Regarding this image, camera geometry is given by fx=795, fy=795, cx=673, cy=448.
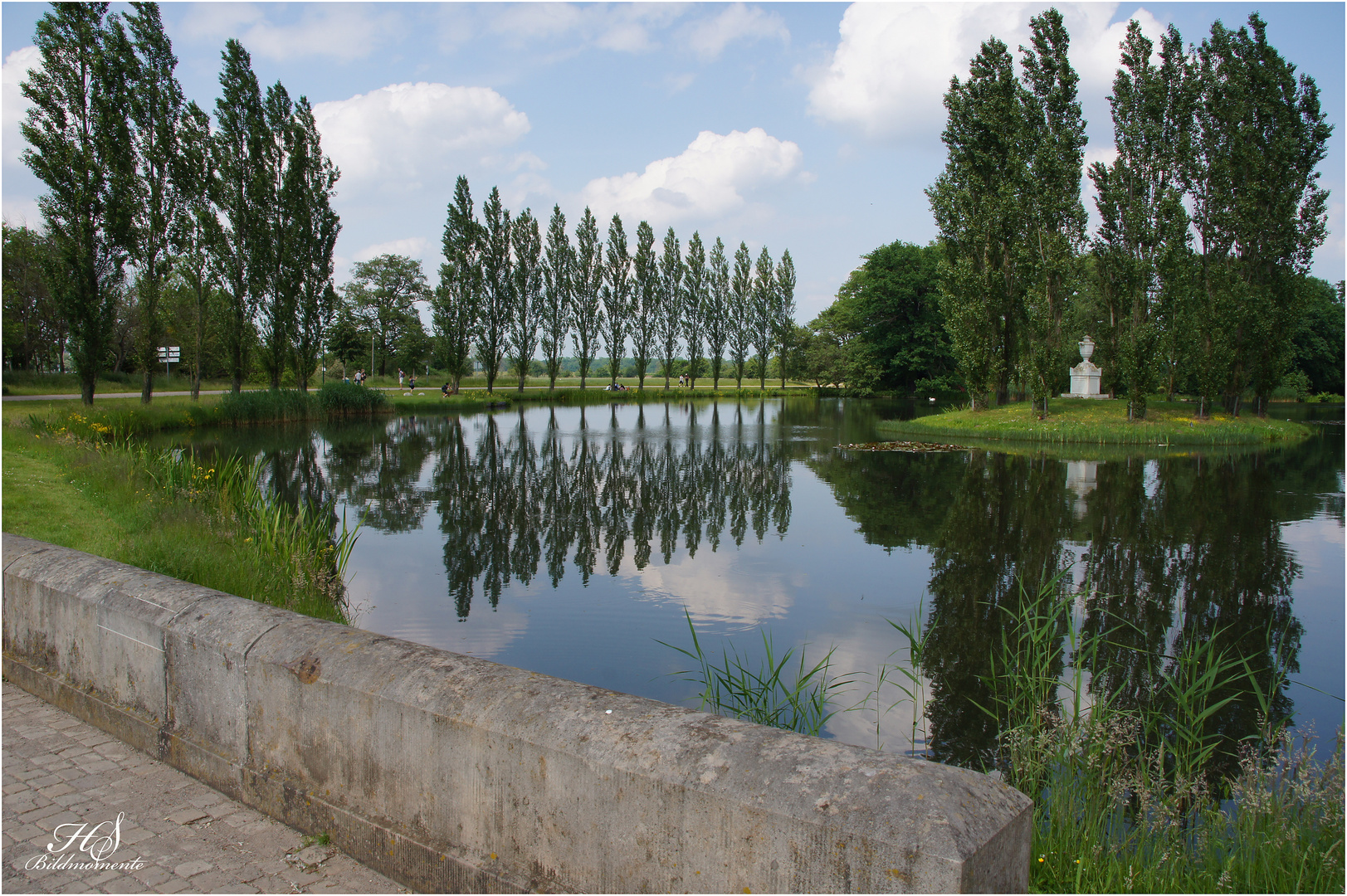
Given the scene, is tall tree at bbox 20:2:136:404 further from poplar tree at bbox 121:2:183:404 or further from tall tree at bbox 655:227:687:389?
tall tree at bbox 655:227:687:389

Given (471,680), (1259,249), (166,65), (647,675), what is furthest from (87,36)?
(1259,249)

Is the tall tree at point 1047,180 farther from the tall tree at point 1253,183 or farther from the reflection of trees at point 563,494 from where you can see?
the reflection of trees at point 563,494

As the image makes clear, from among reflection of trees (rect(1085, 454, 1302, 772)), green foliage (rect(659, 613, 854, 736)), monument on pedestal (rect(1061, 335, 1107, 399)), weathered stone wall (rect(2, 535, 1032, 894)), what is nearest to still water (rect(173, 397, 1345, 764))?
reflection of trees (rect(1085, 454, 1302, 772))

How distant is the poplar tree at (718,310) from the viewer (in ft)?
206

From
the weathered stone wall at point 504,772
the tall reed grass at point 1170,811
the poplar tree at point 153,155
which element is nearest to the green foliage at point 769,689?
the tall reed grass at point 1170,811

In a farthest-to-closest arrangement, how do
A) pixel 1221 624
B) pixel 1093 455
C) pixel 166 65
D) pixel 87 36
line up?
pixel 166 65
pixel 87 36
pixel 1093 455
pixel 1221 624

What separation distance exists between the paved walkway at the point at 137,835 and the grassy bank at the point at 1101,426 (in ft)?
78.6

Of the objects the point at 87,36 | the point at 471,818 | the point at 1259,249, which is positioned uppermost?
the point at 87,36

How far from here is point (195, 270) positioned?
2912 centimetres

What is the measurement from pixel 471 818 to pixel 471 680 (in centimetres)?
37

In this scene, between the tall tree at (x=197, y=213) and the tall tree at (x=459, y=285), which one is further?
the tall tree at (x=459, y=285)

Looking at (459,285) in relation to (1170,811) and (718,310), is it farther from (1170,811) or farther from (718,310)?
(1170,811)

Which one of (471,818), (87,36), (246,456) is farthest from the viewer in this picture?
(87,36)

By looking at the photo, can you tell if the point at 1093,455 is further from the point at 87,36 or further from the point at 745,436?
the point at 87,36
